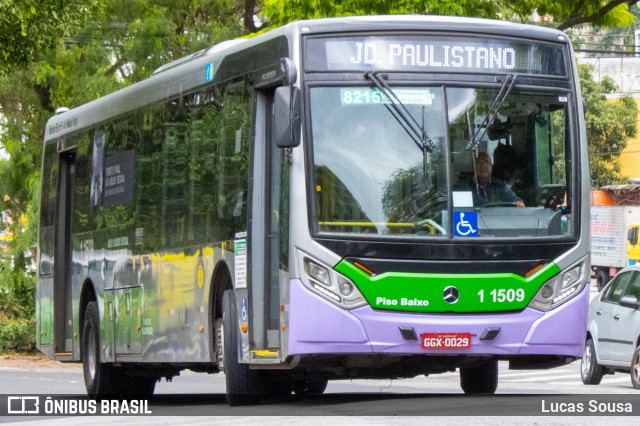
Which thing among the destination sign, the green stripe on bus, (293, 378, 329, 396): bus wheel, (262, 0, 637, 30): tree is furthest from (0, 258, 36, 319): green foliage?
the green stripe on bus

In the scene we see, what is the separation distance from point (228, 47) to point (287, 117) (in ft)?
7.85

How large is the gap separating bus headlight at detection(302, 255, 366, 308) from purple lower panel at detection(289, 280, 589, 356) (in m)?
0.05

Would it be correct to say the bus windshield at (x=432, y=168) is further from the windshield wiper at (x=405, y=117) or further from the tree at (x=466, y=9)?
the tree at (x=466, y=9)

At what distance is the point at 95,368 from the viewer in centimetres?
1805

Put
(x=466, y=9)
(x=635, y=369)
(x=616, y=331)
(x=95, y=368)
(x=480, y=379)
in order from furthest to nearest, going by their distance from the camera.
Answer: (x=616, y=331) → (x=466, y=9) → (x=635, y=369) → (x=95, y=368) → (x=480, y=379)

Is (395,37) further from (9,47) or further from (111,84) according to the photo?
(111,84)

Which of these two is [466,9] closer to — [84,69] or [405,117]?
[405,117]

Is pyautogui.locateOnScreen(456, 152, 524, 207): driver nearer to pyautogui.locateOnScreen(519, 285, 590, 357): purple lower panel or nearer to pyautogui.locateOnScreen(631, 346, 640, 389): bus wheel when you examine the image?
pyautogui.locateOnScreen(519, 285, 590, 357): purple lower panel

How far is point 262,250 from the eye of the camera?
41.0 feet

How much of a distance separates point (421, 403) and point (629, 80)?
8268 cm

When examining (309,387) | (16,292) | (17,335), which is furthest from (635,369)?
(16,292)

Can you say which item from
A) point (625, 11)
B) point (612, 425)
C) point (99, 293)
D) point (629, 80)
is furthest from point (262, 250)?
point (629, 80)

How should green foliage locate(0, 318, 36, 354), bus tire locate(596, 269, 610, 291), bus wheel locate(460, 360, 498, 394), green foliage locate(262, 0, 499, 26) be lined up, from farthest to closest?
bus tire locate(596, 269, 610, 291), green foliage locate(0, 318, 36, 354), green foliage locate(262, 0, 499, 26), bus wheel locate(460, 360, 498, 394)

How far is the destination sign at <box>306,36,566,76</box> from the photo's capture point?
12.2 meters
